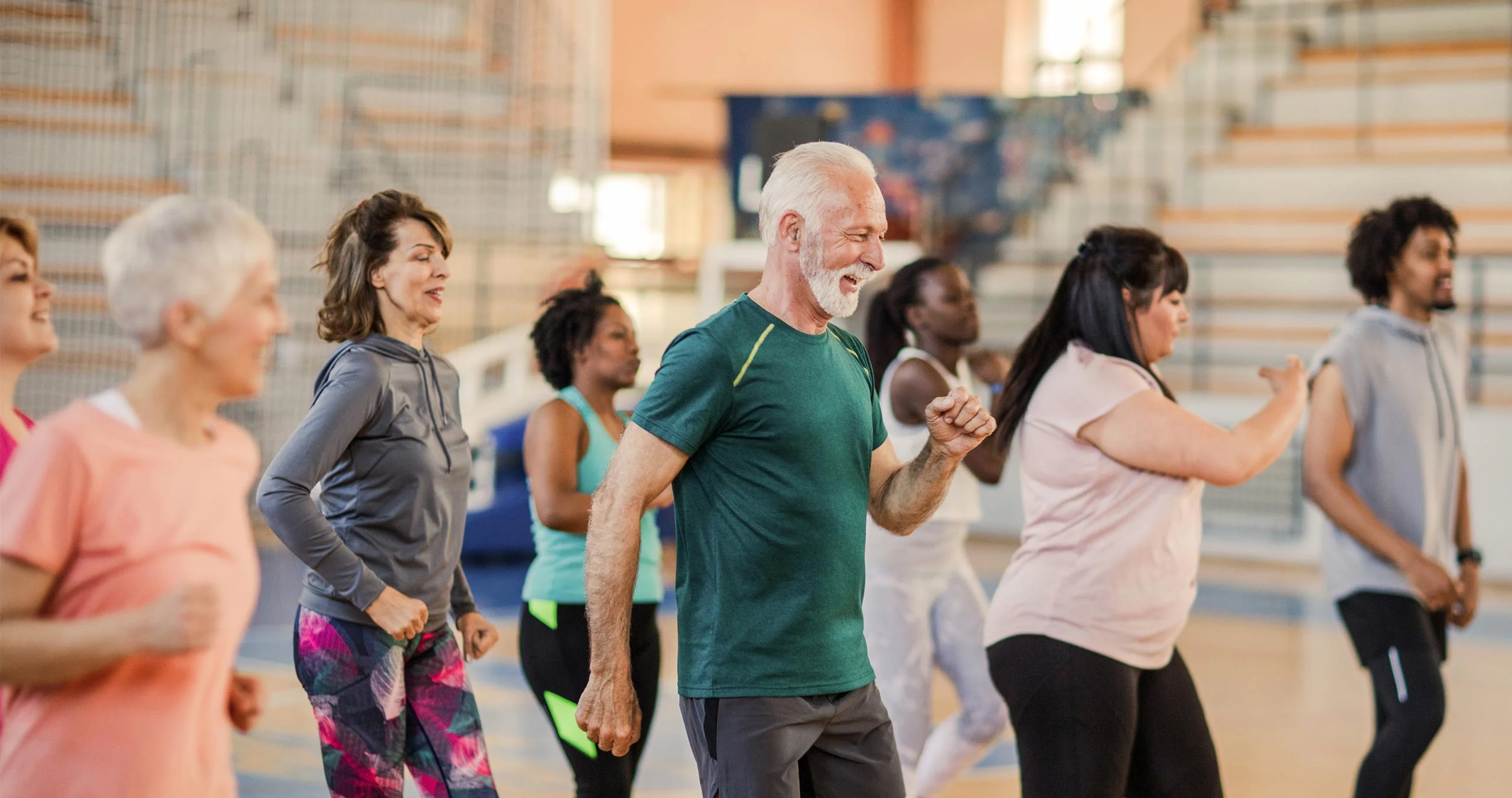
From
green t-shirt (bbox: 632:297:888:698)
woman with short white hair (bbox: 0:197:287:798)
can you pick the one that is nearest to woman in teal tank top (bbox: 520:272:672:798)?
green t-shirt (bbox: 632:297:888:698)

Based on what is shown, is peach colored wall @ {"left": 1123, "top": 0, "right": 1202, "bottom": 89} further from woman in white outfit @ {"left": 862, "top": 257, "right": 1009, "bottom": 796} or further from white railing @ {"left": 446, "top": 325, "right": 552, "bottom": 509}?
woman in white outfit @ {"left": 862, "top": 257, "right": 1009, "bottom": 796}

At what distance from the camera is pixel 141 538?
155 centimetres

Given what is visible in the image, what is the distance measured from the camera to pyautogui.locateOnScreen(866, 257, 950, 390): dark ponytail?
12.8 feet

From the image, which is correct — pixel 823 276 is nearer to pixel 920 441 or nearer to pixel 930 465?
pixel 930 465

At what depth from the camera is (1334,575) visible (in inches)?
140

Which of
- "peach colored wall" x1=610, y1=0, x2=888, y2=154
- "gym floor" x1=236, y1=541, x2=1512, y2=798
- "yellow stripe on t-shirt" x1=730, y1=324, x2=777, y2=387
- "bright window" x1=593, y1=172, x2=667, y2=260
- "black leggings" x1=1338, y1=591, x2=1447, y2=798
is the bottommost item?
"gym floor" x1=236, y1=541, x2=1512, y2=798

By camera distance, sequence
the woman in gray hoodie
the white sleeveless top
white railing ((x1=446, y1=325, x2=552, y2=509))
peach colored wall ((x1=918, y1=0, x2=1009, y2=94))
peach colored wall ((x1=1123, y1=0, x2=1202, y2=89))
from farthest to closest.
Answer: peach colored wall ((x1=918, y1=0, x2=1009, y2=94)) < peach colored wall ((x1=1123, y1=0, x2=1202, y2=89)) < white railing ((x1=446, y1=325, x2=552, y2=509)) < the white sleeveless top < the woman in gray hoodie

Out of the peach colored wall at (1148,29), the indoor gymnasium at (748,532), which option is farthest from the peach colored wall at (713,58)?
the indoor gymnasium at (748,532)

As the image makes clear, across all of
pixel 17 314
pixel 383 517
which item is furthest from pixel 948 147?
pixel 17 314

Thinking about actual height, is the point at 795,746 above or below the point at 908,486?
below

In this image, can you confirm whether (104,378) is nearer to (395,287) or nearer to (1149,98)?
(395,287)

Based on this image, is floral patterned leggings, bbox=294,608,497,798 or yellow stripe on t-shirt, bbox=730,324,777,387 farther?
floral patterned leggings, bbox=294,608,497,798

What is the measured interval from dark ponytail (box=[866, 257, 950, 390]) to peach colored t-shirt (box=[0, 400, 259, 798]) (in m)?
2.51

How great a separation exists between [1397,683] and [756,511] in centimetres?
196
